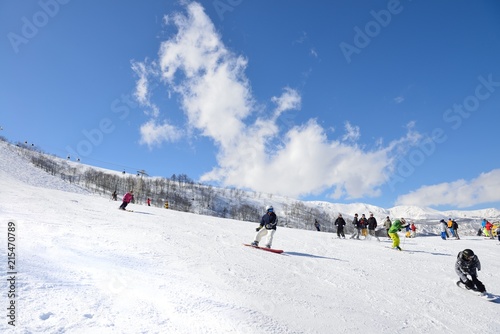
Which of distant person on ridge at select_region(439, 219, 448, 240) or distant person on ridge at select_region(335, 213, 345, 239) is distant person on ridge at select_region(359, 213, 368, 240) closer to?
distant person on ridge at select_region(335, 213, 345, 239)

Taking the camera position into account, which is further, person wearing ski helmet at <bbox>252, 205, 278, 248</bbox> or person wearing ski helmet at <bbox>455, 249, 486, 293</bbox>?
person wearing ski helmet at <bbox>252, 205, 278, 248</bbox>

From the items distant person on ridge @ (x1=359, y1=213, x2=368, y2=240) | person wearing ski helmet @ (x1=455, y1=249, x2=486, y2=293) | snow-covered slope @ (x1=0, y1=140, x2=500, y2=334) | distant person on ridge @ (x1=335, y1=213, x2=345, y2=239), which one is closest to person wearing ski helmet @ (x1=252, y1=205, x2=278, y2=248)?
snow-covered slope @ (x1=0, y1=140, x2=500, y2=334)

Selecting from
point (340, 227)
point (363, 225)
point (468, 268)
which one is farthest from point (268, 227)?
point (363, 225)

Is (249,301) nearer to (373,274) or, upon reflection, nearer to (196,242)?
(196,242)

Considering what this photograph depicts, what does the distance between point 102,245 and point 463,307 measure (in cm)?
1005

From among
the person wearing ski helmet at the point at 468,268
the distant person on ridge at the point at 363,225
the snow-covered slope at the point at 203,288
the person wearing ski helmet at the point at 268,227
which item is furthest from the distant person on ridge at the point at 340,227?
the person wearing ski helmet at the point at 468,268

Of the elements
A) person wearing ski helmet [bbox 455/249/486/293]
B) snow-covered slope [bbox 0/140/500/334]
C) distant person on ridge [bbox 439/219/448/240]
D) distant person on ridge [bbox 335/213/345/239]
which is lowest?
snow-covered slope [bbox 0/140/500/334]

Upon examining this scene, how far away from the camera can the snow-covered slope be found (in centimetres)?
441

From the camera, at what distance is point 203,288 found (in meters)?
6.02

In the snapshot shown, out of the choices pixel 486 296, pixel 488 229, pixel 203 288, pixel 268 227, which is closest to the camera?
pixel 203 288

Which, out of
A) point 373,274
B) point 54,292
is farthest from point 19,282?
point 373,274

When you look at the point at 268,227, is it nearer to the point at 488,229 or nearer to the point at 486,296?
the point at 486,296

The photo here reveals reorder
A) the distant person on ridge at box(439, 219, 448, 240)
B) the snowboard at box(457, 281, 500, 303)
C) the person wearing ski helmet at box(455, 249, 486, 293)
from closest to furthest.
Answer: the snowboard at box(457, 281, 500, 303) → the person wearing ski helmet at box(455, 249, 486, 293) → the distant person on ridge at box(439, 219, 448, 240)

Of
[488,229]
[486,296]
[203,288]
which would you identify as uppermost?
[488,229]
